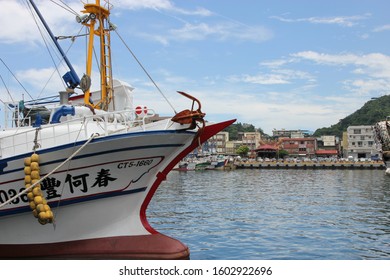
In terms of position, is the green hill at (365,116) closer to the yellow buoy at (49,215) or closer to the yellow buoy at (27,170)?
the yellow buoy at (49,215)

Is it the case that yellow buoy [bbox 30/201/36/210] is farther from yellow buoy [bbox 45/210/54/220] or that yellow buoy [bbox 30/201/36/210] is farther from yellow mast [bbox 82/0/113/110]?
yellow mast [bbox 82/0/113/110]

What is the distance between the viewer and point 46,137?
13922 mm

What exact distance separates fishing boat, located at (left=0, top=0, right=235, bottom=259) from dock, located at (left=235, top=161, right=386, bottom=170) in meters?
80.2

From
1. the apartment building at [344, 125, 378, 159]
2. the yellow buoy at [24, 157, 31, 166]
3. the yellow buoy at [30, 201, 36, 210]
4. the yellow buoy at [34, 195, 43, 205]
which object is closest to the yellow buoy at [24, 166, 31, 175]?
the yellow buoy at [24, 157, 31, 166]

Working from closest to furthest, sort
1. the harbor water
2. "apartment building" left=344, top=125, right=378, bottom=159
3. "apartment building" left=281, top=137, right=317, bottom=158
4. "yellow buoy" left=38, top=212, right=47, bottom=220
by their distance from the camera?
"yellow buoy" left=38, top=212, right=47, bottom=220 < the harbor water < "apartment building" left=344, top=125, right=378, bottom=159 < "apartment building" left=281, top=137, right=317, bottom=158

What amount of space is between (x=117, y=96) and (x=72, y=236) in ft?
26.3

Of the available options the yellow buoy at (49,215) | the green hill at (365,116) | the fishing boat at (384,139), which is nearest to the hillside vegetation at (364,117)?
the green hill at (365,116)

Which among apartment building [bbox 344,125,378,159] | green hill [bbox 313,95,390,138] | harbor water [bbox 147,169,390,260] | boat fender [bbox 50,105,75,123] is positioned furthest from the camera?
green hill [bbox 313,95,390,138]

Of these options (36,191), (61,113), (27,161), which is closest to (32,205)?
(36,191)

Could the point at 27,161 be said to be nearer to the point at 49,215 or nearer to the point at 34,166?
the point at 34,166

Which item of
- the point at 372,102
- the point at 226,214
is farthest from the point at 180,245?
the point at 372,102

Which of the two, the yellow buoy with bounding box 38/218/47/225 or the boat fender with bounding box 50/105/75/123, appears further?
the boat fender with bounding box 50/105/75/123

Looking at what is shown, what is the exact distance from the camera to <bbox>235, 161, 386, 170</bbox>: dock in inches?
3474
